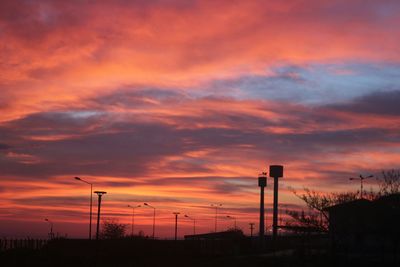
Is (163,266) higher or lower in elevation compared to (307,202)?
lower

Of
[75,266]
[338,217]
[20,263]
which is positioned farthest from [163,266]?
[338,217]

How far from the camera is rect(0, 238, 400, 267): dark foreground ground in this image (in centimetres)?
4481

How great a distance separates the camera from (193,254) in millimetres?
72312

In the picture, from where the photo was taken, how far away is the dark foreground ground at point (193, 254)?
147 ft

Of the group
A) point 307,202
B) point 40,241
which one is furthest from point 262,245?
point 307,202

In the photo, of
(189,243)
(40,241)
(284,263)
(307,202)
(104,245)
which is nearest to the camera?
(284,263)

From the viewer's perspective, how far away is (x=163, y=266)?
4519 centimetres

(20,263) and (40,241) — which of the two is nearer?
(20,263)

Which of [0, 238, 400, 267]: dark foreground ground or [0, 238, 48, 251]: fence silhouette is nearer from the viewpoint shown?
[0, 238, 400, 267]: dark foreground ground

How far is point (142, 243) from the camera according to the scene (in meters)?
91.9

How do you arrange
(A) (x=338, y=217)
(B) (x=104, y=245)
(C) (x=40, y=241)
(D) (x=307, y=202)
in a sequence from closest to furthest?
1. (A) (x=338, y=217)
2. (D) (x=307, y=202)
3. (C) (x=40, y=241)
4. (B) (x=104, y=245)

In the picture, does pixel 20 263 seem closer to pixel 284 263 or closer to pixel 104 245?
pixel 284 263

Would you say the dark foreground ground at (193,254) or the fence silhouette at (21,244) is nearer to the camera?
the dark foreground ground at (193,254)

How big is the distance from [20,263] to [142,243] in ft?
147
